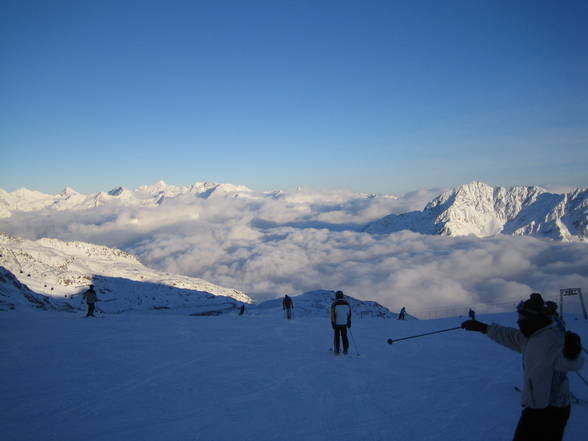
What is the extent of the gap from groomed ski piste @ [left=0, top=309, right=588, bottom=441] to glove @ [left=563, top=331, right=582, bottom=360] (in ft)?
10.4

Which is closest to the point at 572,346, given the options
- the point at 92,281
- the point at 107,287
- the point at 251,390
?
the point at 251,390

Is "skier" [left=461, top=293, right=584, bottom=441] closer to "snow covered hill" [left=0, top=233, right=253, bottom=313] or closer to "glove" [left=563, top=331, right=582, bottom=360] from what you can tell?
"glove" [left=563, top=331, right=582, bottom=360]

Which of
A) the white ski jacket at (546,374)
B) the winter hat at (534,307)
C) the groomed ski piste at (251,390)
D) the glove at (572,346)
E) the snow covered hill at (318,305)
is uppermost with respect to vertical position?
the winter hat at (534,307)

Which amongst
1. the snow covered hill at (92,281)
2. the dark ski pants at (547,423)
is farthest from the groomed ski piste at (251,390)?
the snow covered hill at (92,281)

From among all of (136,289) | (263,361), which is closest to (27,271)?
(136,289)

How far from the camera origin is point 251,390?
27.9ft

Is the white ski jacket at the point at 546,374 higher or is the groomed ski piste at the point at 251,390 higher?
the white ski jacket at the point at 546,374

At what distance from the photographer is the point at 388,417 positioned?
692 cm

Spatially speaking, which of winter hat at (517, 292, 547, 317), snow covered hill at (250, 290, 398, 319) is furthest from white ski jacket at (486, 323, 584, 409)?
snow covered hill at (250, 290, 398, 319)

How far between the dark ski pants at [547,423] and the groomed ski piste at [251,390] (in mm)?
2143

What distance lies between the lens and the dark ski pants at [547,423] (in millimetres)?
4258

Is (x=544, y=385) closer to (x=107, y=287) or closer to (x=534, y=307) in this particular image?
(x=534, y=307)

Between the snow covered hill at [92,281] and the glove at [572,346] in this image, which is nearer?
the glove at [572,346]

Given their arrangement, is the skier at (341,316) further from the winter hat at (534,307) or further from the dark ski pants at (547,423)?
the dark ski pants at (547,423)
